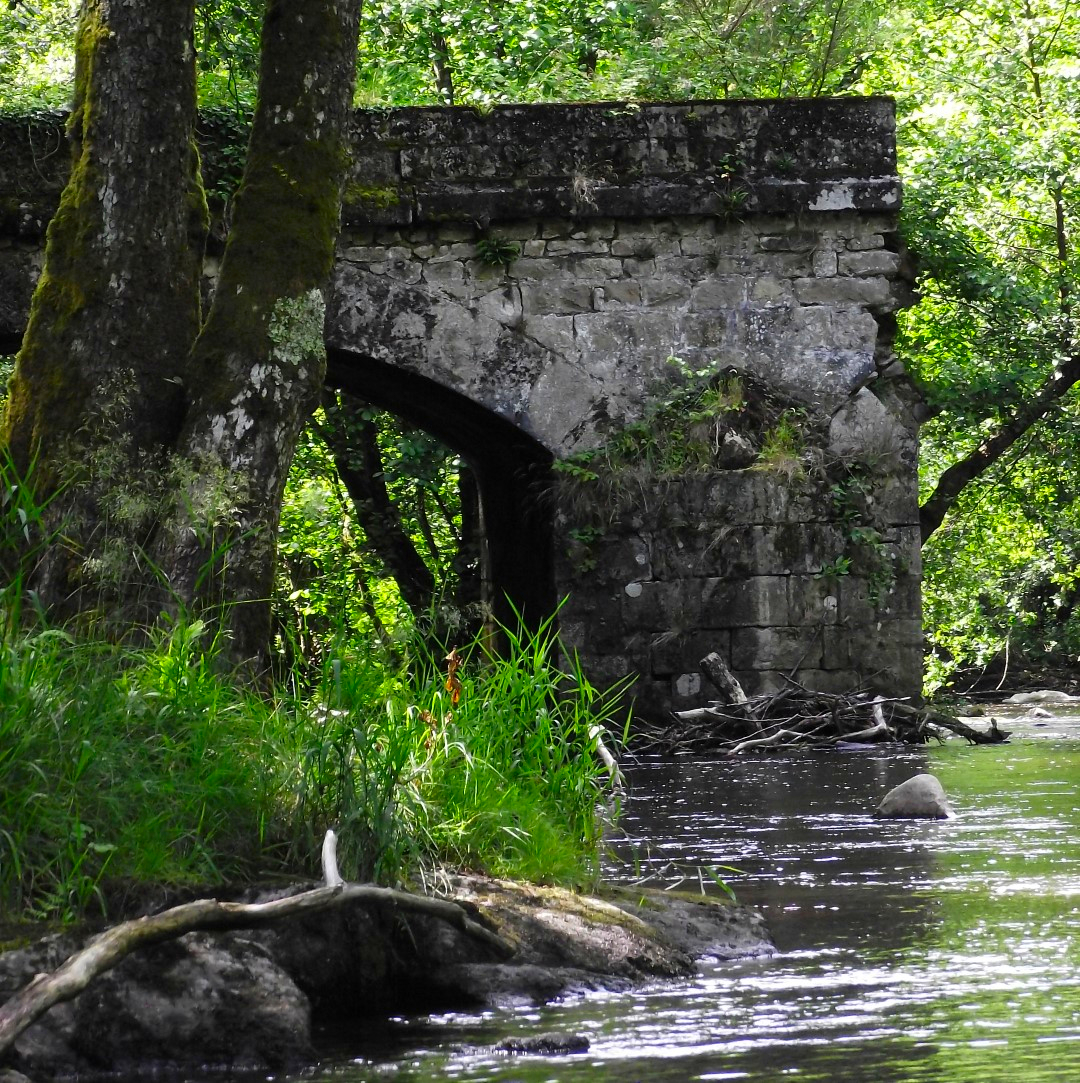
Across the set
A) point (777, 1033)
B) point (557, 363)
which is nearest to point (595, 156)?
point (557, 363)

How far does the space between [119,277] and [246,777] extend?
7.85 ft

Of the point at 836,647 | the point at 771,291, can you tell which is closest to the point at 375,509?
the point at 771,291

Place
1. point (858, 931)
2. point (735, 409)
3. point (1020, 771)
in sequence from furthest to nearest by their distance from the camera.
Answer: point (735, 409), point (1020, 771), point (858, 931)

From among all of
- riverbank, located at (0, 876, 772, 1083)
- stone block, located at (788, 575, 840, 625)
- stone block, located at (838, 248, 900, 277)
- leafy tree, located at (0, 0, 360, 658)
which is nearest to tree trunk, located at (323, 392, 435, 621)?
stone block, located at (788, 575, 840, 625)

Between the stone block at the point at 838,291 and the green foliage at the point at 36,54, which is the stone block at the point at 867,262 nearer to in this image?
the stone block at the point at 838,291

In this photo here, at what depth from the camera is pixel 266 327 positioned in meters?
5.38

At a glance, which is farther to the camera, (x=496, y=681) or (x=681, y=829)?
(x=681, y=829)

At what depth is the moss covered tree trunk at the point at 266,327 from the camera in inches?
197

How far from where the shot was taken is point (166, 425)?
210 inches

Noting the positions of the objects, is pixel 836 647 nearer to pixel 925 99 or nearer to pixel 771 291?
pixel 771 291

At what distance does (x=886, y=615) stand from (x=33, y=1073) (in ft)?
26.6

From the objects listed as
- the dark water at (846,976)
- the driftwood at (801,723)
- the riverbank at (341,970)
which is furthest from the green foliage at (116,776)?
the driftwood at (801,723)

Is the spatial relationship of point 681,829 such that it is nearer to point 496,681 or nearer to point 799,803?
point 799,803

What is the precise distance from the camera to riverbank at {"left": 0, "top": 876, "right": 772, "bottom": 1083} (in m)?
2.91
